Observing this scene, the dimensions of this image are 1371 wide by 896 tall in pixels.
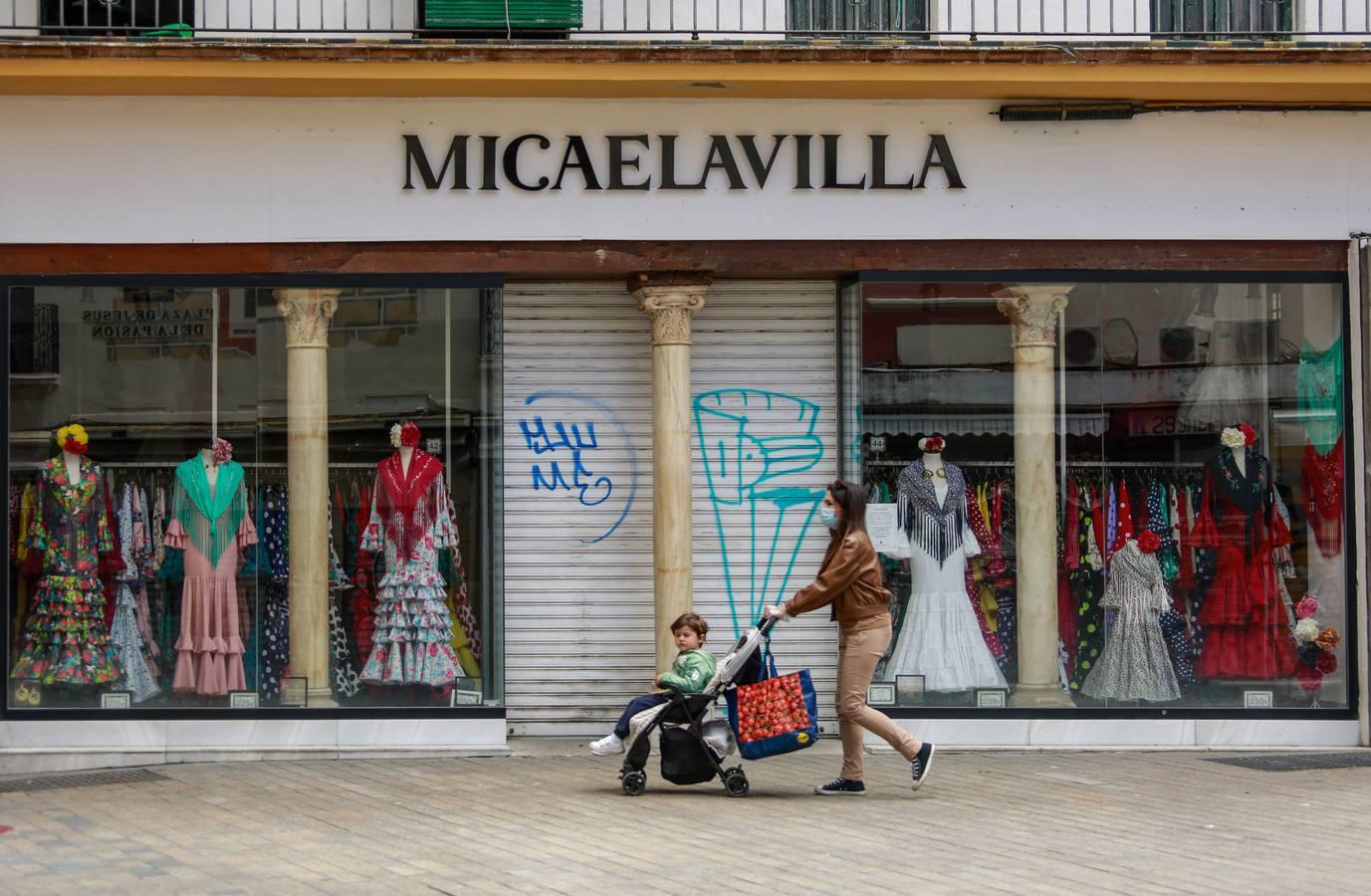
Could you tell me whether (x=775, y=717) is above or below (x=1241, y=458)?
below

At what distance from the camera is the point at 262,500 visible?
12602 millimetres

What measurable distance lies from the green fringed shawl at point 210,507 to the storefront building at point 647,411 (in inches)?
1.2

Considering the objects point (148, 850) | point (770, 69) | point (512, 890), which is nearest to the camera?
point (512, 890)

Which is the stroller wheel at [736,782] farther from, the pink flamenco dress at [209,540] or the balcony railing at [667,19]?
the balcony railing at [667,19]

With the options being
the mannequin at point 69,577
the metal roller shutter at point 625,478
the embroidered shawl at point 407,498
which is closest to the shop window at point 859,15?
the metal roller shutter at point 625,478

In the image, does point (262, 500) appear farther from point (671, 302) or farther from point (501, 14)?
point (501, 14)

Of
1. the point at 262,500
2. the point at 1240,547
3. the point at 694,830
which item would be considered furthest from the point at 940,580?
the point at 262,500

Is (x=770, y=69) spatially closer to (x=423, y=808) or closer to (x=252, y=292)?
(x=252, y=292)

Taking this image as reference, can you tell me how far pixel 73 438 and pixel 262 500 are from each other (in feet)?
4.19

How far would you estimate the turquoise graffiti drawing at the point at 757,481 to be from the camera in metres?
12.9

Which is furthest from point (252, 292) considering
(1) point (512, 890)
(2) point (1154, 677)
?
(2) point (1154, 677)

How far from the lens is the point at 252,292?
1244cm

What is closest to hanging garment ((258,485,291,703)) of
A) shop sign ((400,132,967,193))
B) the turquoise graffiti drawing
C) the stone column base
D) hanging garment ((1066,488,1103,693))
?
shop sign ((400,132,967,193))

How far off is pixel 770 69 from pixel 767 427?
7.95 feet
